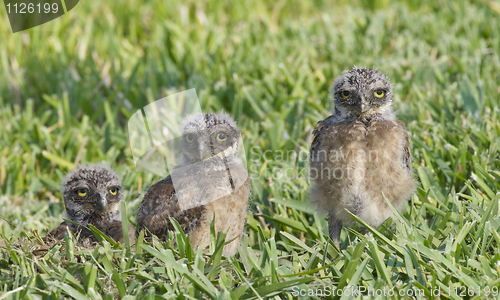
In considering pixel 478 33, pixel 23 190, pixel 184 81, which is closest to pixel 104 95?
pixel 184 81

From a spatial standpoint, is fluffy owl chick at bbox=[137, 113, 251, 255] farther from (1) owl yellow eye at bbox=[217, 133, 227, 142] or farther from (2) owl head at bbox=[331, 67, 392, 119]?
(2) owl head at bbox=[331, 67, 392, 119]

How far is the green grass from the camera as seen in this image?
2.67 meters

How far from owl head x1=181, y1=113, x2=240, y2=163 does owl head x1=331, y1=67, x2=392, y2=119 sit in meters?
0.86

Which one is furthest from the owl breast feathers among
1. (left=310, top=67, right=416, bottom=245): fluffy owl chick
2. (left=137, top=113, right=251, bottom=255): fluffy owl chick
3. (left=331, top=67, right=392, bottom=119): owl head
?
(left=137, top=113, right=251, bottom=255): fluffy owl chick

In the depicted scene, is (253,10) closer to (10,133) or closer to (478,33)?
(478,33)

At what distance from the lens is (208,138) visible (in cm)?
291

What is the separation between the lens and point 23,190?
4812mm

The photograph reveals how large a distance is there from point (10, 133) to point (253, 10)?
16.6 ft

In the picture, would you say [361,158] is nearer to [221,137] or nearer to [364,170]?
[364,170]

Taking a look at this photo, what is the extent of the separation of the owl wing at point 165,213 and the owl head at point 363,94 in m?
1.28

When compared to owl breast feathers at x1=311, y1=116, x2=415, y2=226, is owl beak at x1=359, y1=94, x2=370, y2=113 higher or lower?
higher

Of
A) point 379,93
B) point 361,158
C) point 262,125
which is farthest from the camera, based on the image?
point 262,125

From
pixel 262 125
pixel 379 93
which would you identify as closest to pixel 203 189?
pixel 379 93

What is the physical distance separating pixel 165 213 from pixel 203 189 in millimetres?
293
